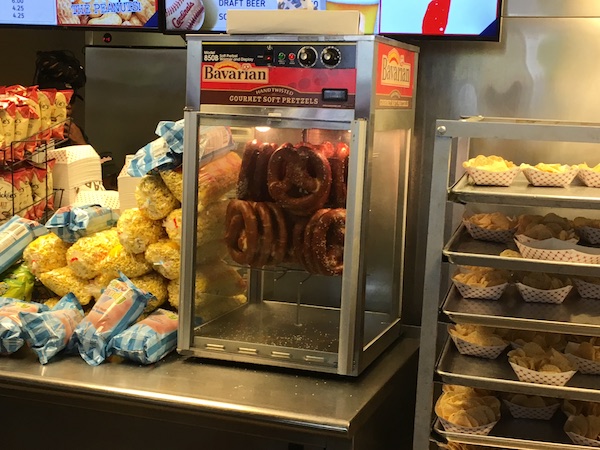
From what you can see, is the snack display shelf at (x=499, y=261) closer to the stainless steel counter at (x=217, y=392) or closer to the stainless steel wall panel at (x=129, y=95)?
the stainless steel counter at (x=217, y=392)

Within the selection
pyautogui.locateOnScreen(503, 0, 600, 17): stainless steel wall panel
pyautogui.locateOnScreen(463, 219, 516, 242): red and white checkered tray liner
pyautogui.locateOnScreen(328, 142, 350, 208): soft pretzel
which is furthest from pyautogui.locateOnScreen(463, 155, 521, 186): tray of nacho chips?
pyautogui.locateOnScreen(503, 0, 600, 17): stainless steel wall panel

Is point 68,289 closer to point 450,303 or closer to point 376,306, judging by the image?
point 376,306

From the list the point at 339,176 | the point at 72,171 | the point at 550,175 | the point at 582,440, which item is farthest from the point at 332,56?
the point at 72,171

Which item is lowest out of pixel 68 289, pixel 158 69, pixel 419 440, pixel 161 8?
pixel 419 440

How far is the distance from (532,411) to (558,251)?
46cm

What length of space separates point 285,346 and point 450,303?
586mm

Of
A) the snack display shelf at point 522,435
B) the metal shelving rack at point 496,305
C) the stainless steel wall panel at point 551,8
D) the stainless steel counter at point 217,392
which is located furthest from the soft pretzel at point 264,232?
the stainless steel wall panel at point 551,8

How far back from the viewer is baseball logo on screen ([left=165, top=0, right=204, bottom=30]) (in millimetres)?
2982

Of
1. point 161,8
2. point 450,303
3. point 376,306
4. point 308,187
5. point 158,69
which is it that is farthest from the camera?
point 158,69

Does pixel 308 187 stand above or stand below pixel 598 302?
above

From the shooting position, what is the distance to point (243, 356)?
2377mm

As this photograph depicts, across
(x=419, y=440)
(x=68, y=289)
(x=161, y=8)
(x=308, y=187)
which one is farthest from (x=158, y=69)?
(x=419, y=440)

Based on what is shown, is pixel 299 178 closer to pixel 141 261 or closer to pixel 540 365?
pixel 141 261

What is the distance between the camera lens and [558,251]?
1.86 meters
